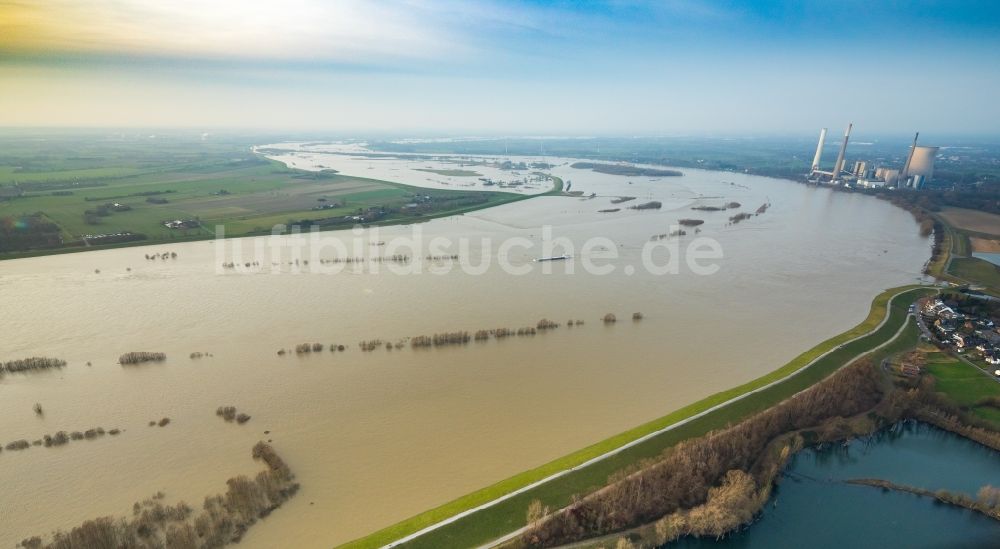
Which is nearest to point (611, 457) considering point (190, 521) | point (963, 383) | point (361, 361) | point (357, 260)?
point (361, 361)

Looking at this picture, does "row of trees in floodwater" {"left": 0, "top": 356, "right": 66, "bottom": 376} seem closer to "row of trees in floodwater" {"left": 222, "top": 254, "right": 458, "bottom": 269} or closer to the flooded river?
the flooded river

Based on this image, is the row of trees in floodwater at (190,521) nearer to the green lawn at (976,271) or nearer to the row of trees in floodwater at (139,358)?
the row of trees in floodwater at (139,358)

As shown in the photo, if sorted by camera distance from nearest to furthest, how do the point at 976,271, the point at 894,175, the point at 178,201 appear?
the point at 976,271
the point at 178,201
the point at 894,175

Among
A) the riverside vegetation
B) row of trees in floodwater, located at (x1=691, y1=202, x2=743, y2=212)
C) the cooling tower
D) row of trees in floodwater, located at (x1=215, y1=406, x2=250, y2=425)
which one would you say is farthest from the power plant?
row of trees in floodwater, located at (x1=215, y1=406, x2=250, y2=425)

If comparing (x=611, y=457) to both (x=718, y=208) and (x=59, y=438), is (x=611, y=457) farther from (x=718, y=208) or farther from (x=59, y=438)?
(x=718, y=208)

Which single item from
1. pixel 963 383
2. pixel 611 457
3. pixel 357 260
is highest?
pixel 963 383

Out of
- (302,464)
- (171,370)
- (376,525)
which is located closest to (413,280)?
(171,370)
